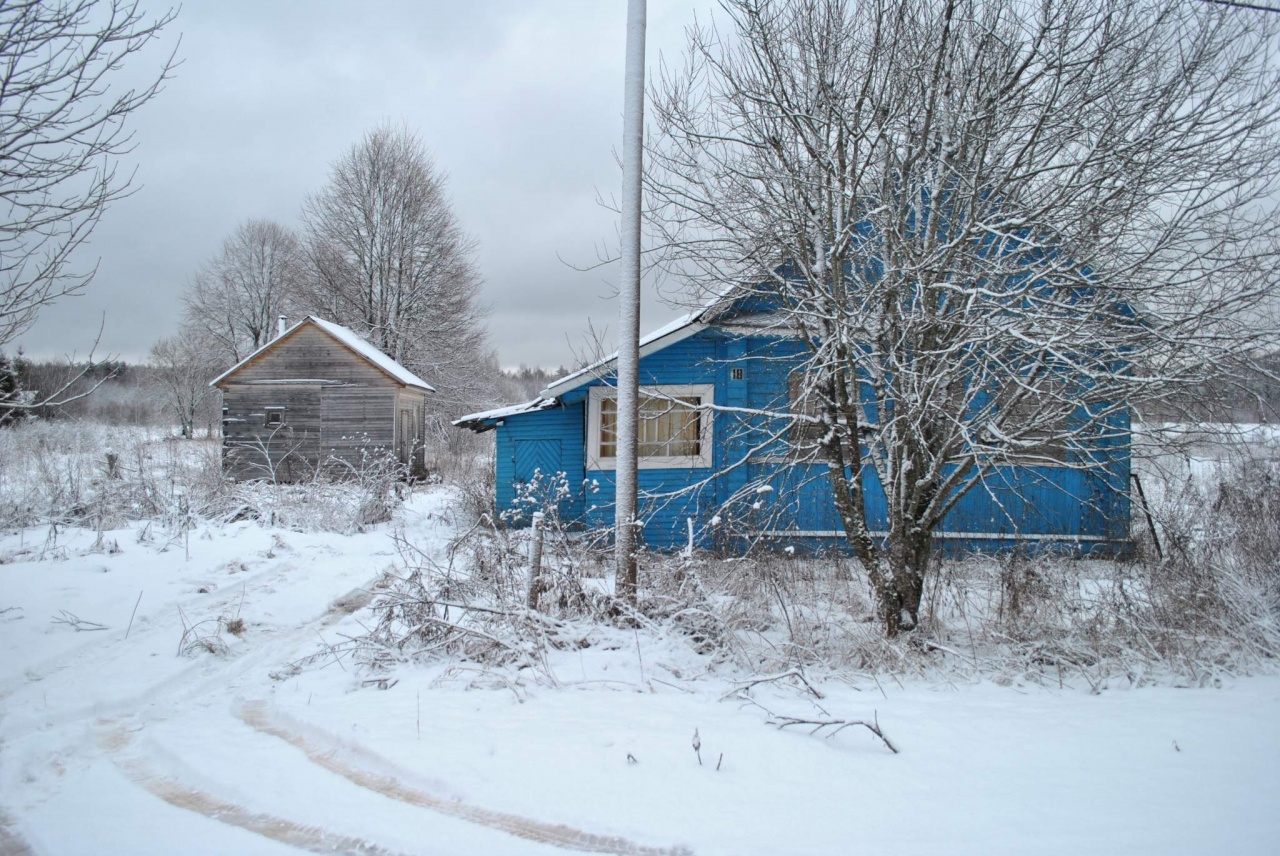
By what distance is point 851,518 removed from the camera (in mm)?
6617

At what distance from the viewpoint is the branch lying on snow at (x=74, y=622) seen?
20.6 feet

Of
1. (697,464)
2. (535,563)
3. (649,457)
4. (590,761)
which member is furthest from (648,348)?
(590,761)

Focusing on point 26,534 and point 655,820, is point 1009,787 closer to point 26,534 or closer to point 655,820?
point 655,820

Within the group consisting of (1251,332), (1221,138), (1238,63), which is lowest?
(1251,332)

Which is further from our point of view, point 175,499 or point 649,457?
point 175,499

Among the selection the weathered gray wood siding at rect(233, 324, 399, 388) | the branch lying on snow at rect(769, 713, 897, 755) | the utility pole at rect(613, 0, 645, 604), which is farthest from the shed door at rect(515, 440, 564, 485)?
the weathered gray wood siding at rect(233, 324, 399, 388)

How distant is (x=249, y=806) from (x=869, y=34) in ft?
25.1

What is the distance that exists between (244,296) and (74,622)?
41.5 meters

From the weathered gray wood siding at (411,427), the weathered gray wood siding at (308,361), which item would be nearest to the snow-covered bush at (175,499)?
the weathered gray wood siding at (308,361)

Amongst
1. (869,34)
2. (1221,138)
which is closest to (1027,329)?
(1221,138)

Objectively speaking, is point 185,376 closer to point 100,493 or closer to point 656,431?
point 100,493

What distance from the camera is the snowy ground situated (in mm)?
3162

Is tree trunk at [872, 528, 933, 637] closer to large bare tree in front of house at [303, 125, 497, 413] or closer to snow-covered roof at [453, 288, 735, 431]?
snow-covered roof at [453, 288, 735, 431]

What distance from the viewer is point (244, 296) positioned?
42062 mm
